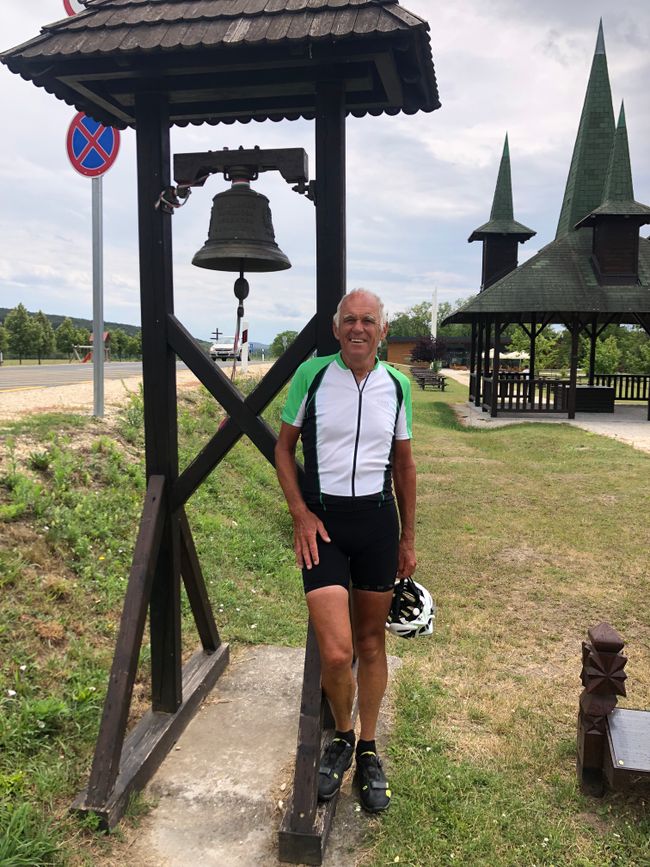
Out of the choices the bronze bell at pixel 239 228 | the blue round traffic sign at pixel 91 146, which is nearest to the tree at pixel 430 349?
the blue round traffic sign at pixel 91 146

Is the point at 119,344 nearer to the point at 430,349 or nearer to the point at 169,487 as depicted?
the point at 430,349

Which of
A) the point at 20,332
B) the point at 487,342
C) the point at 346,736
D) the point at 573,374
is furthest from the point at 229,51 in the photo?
the point at 20,332

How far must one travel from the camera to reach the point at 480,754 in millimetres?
3146

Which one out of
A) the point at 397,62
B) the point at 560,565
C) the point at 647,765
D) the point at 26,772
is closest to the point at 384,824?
the point at 647,765

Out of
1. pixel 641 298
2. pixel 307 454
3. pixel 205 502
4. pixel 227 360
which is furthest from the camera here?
pixel 227 360

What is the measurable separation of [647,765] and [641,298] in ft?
56.0

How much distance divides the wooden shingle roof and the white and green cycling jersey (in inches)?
49.4

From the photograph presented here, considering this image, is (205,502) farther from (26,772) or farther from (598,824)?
(598,824)

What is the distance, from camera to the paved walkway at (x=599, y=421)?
14805mm

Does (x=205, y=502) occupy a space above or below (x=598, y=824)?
above

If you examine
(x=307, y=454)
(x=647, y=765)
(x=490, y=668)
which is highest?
(x=307, y=454)

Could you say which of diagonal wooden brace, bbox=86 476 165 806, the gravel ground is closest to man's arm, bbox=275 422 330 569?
diagonal wooden brace, bbox=86 476 165 806

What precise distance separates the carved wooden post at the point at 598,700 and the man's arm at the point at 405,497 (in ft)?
3.08

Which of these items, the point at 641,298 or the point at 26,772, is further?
the point at 641,298
